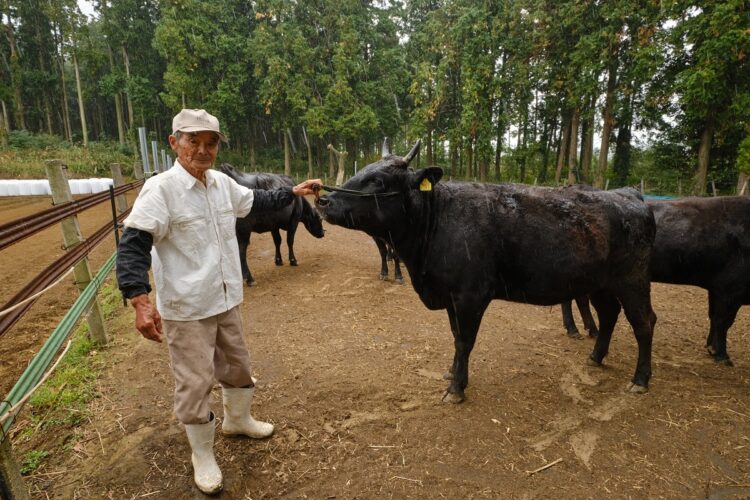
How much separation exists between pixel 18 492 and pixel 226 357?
4.13ft

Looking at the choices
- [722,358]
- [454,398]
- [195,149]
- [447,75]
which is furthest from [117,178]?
[447,75]

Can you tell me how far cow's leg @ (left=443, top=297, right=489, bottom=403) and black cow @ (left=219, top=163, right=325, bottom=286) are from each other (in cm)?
476

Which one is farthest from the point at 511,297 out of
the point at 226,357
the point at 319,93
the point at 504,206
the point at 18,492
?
the point at 319,93

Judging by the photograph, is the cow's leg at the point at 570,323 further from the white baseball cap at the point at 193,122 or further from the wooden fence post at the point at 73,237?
the wooden fence post at the point at 73,237

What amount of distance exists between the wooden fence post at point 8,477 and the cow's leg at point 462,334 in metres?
3.08

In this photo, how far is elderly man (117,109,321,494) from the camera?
234 centimetres

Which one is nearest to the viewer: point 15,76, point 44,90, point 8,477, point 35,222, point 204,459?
point 8,477

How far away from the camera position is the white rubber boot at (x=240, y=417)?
3.03 meters

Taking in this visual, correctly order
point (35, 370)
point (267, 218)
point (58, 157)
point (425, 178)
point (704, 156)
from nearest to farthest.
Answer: point (35, 370), point (425, 178), point (267, 218), point (704, 156), point (58, 157)

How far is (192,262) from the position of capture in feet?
8.28

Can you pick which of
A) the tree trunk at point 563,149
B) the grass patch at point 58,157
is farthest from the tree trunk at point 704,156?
the grass patch at point 58,157

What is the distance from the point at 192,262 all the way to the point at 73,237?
2.95m

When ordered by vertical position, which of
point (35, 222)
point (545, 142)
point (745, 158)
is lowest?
point (35, 222)

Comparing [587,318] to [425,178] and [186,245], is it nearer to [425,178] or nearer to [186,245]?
[425,178]
